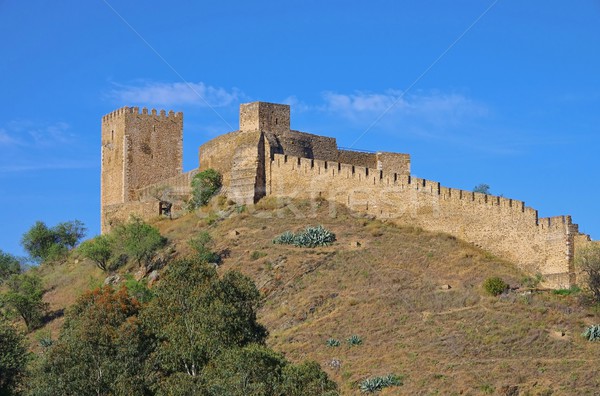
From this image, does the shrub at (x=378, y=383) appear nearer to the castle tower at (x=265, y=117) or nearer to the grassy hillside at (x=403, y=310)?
the grassy hillside at (x=403, y=310)

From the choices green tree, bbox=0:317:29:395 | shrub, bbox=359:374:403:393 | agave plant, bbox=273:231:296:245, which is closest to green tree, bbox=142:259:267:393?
shrub, bbox=359:374:403:393

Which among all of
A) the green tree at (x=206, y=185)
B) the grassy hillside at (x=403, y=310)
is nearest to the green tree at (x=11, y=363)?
the grassy hillside at (x=403, y=310)

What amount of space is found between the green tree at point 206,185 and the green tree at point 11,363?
54.9ft

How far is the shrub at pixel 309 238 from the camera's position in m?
47.3

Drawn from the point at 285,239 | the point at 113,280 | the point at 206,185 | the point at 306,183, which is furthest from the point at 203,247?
the point at 206,185

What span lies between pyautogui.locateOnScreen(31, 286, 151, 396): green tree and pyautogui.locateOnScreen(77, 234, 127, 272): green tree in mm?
17009

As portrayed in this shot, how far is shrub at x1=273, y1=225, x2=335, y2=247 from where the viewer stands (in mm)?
47344

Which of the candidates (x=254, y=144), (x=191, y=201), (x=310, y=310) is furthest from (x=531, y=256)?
(x=191, y=201)

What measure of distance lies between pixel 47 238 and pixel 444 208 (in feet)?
85.3

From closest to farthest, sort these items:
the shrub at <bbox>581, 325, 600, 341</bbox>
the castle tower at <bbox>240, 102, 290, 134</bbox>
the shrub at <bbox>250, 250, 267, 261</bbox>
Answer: the shrub at <bbox>581, 325, 600, 341</bbox>
the shrub at <bbox>250, 250, 267, 261</bbox>
the castle tower at <bbox>240, 102, 290, 134</bbox>

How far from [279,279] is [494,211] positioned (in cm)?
822

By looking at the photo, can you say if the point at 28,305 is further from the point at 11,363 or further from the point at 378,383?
the point at 378,383

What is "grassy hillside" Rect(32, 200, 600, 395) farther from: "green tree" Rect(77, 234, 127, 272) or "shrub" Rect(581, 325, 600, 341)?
"green tree" Rect(77, 234, 127, 272)

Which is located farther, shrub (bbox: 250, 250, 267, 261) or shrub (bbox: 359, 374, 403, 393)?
shrub (bbox: 250, 250, 267, 261)
